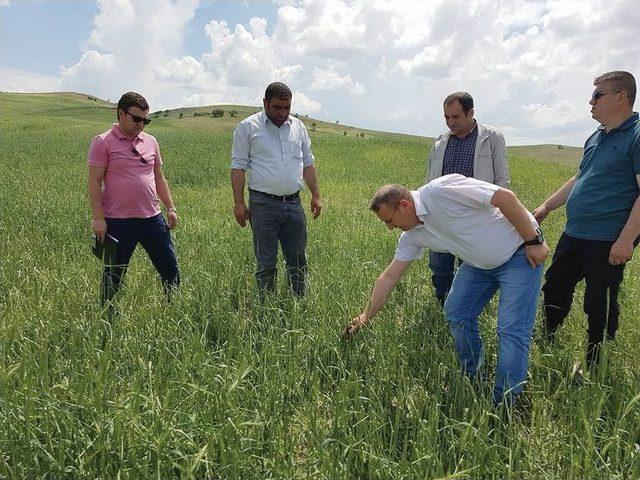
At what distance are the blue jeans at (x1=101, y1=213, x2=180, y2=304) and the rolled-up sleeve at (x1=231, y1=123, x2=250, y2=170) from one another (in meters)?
0.76

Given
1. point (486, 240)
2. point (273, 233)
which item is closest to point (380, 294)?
point (486, 240)

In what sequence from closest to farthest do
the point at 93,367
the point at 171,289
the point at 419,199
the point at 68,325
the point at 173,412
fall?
the point at 173,412 < the point at 93,367 < the point at 419,199 < the point at 68,325 < the point at 171,289

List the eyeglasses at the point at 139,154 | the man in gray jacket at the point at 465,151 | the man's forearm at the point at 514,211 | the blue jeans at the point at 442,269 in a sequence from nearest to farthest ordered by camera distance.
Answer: the man's forearm at the point at 514,211
the eyeglasses at the point at 139,154
the man in gray jacket at the point at 465,151
the blue jeans at the point at 442,269

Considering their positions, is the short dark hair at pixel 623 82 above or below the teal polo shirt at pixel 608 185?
above

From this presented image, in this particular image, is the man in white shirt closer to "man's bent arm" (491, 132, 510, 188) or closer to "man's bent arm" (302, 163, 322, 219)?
"man's bent arm" (491, 132, 510, 188)

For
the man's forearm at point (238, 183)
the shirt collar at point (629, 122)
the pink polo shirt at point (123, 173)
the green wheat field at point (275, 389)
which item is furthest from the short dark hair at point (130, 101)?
the shirt collar at point (629, 122)

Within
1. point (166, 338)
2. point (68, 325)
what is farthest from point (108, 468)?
point (68, 325)

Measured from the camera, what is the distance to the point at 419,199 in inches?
91.0

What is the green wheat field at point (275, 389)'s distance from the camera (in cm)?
174

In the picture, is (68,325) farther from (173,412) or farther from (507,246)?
(507,246)

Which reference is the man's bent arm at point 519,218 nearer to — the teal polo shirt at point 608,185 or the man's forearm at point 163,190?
the teal polo shirt at point 608,185

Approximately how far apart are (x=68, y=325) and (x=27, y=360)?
571mm

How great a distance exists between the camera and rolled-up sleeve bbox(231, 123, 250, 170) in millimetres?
3592

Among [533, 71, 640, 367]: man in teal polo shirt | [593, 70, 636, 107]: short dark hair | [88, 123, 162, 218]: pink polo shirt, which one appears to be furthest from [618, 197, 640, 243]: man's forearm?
[88, 123, 162, 218]: pink polo shirt
